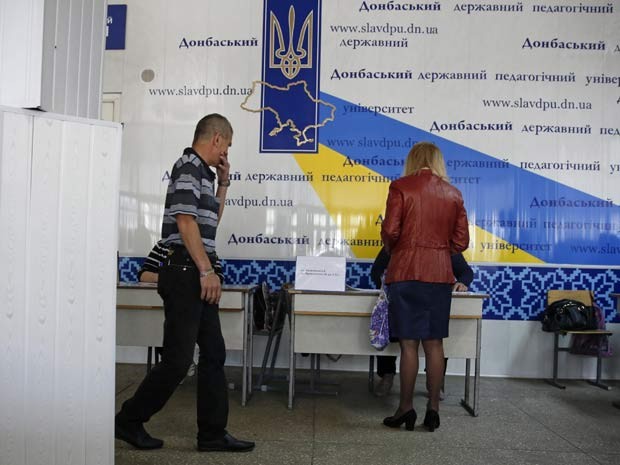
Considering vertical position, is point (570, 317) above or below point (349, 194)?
below

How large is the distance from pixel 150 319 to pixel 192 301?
4.11 feet

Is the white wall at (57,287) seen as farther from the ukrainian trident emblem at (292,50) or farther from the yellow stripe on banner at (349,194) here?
the ukrainian trident emblem at (292,50)

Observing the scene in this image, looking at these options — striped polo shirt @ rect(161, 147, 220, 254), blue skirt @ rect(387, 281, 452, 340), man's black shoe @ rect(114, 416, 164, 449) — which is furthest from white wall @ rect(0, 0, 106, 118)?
blue skirt @ rect(387, 281, 452, 340)

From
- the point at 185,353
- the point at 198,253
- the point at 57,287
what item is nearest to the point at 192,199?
the point at 198,253

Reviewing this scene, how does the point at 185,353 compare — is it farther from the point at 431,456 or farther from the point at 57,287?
the point at 431,456

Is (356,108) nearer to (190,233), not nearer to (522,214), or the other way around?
(522,214)

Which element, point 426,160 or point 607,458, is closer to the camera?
point 607,458

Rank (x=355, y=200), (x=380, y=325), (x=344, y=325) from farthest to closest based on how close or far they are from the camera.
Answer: (x=355, y=200)
(x=344, y=325)
(x=380, y=325)

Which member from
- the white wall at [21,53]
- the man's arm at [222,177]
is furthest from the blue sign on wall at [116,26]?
the white wall at [21,53]

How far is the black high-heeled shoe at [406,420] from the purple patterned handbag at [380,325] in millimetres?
409

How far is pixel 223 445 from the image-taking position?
8.85 feet

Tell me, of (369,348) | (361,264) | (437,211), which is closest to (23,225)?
(437,211)

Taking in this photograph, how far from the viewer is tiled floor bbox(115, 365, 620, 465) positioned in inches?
107

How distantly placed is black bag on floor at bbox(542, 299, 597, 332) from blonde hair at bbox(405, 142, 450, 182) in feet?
6.60
